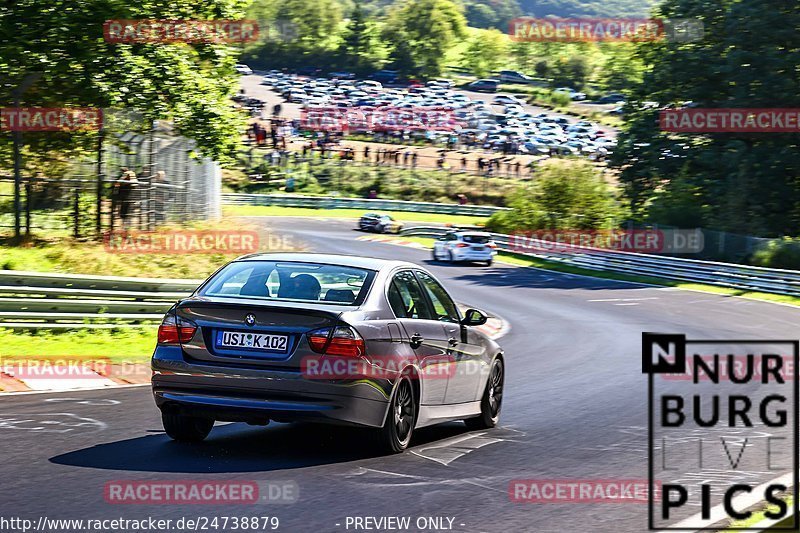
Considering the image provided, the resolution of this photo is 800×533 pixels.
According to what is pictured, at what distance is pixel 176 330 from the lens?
8.50m

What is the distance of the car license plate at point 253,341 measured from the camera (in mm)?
8195

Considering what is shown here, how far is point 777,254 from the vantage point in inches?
1604

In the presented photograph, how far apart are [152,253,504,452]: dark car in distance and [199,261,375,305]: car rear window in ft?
0.03

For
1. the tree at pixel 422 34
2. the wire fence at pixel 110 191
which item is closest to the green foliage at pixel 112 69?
the wire fence at pixel 110 191

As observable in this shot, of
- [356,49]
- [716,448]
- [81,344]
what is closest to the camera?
[716,448]

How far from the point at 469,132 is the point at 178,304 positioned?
89861 millimetres

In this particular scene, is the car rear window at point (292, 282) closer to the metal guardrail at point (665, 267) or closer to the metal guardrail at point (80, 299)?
the metal guardrail at point (80, 299)

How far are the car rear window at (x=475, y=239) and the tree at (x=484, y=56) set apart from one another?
404ft

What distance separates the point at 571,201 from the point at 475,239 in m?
9.28

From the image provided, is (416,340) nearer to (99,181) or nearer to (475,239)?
(99,181)

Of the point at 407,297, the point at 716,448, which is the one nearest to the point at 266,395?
the point at 407,297

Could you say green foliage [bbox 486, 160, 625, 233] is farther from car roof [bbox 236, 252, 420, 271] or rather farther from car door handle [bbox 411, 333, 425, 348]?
car door handle [bbox 411, 333, 425, 348]

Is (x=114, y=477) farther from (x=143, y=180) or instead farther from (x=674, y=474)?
(x=143, y=180)

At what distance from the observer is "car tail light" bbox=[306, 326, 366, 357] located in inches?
321
